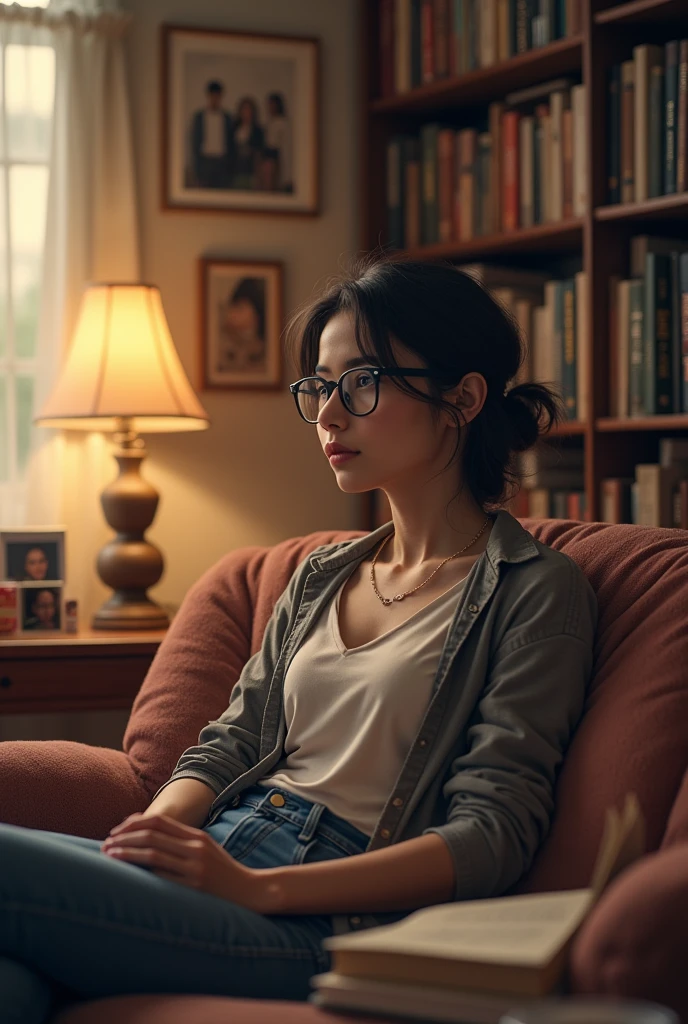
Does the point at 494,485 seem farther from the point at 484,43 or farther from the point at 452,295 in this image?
the point at 484,43

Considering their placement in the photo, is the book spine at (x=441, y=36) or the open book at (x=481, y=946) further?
the book spine at (x=441, y=36)

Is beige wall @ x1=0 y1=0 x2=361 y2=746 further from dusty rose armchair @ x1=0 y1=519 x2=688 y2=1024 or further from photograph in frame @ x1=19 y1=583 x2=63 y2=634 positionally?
dusty rose armchair @ x1=0 y1=519 x2=688 y2=1024

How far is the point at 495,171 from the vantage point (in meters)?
2.86

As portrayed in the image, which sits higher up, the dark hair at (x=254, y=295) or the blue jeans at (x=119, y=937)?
the dark hair at (x=254, y=295)

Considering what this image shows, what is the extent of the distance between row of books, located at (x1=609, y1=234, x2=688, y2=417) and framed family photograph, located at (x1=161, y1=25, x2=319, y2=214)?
941 mm

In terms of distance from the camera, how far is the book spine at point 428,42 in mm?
2936

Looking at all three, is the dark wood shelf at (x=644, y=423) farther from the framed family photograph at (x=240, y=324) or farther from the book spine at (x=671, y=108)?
the framed family photograph at (x=240, y=324)

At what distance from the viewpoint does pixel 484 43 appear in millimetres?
2814

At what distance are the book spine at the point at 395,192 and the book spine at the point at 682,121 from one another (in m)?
0.85

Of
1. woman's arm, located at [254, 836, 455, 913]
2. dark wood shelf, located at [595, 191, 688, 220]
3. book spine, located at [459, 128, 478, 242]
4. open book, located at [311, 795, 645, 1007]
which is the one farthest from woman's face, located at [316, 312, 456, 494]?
book spine, located at [459, 128, 478, 242]

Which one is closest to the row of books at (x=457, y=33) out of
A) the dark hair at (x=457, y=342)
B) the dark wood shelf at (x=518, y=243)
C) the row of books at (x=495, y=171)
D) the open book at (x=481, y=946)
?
the row of books at (x=495, y=171)

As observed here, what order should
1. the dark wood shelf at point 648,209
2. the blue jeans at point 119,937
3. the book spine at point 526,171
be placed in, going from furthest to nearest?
1. the book spine at point 526,171
2. the dark wood shelf at point 648,209
3. the blue jeans at point 119,937

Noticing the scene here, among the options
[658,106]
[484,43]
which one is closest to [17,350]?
Answer: [484,43]

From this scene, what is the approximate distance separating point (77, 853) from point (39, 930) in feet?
0.27
